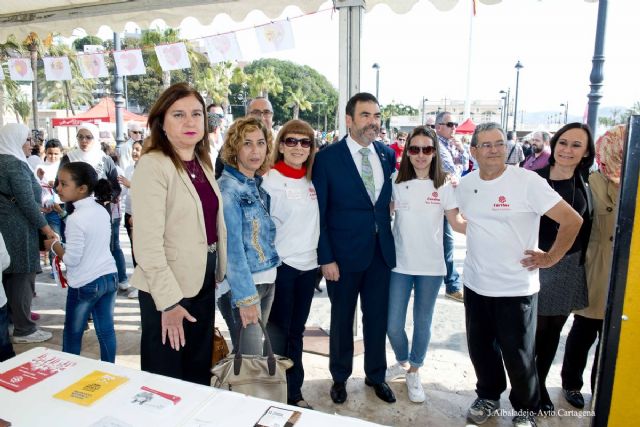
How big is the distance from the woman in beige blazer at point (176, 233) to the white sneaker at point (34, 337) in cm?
240

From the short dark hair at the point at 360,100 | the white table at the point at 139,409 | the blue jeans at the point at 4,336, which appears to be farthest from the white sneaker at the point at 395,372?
the blue jeans at the point at 4,336

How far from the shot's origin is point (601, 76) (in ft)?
22.0

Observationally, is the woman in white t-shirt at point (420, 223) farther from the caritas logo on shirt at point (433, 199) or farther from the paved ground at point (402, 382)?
the paved ground at point (402, 382)

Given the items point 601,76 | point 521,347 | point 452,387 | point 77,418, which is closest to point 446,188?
point 521,347

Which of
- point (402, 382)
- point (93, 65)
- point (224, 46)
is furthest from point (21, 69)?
point (402, 382)

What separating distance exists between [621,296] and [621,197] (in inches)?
12.6

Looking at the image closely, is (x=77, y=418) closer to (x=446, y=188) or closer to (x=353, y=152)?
(x=353, y=152)

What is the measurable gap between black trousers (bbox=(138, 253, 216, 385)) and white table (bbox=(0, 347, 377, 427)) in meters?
0.59

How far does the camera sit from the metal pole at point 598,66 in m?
6.48

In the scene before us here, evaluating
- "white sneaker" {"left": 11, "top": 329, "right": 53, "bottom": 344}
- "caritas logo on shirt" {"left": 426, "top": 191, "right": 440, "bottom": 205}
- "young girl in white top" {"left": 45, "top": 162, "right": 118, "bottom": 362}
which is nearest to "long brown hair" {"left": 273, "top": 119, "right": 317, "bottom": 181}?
"caritas logo on shirt" {"left": 426, "top": 191, "right": 440, "bottom": 205}

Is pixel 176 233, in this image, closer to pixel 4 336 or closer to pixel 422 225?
pixel 4 336

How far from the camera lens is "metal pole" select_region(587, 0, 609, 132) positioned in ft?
21.3

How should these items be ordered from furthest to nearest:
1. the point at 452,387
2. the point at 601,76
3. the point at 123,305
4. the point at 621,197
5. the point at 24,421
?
1. the point at 601,76
2. the point at 123,305
3. the point at 452,387
4. the point at 621,197
5. the point at 24,421

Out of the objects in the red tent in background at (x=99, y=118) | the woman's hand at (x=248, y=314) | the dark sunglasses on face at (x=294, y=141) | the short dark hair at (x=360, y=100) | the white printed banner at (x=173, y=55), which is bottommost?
the woman's hand at (x=248, y=314)
